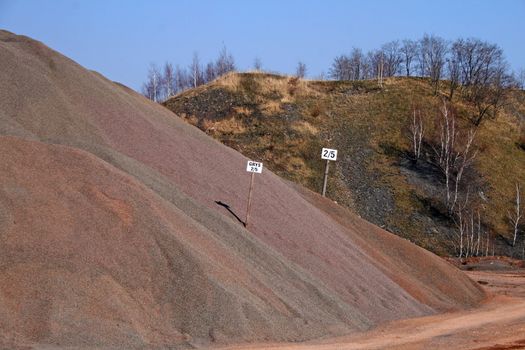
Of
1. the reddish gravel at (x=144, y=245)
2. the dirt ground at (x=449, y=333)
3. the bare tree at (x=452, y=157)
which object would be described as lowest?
the dirt ground at (x=449, y=333)

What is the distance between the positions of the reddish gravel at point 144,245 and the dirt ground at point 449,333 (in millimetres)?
627

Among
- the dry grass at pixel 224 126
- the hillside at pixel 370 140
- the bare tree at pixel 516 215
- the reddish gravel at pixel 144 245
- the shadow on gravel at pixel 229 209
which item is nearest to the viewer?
the reddish gravel at pixel 144 245

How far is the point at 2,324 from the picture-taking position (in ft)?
42.0

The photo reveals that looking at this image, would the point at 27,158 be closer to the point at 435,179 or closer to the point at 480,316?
the point at 480,316

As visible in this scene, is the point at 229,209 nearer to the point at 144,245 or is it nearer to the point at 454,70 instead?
the point at 144,245

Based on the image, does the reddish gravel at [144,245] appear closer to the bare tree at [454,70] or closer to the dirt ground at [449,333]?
the dirt ground at [449,333]

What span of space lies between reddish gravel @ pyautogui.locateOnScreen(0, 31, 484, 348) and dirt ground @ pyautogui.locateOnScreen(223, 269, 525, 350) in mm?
627

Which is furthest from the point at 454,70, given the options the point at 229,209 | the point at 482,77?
the point at 229,209

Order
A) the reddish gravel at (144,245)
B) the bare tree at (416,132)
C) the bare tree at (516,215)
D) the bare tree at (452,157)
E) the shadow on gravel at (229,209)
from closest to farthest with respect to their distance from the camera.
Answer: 1. the reddish gravel at (144,245)
2. the shadow on gravel at (229,209)
3. the bare tree at (516,215)
4. the bare tree at (452,157)
5. the bare tree at (416,132)

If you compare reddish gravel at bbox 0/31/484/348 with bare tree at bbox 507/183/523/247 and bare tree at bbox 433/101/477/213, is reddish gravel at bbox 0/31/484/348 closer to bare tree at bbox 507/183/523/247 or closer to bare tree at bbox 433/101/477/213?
bare tree at bbox 507/183/523/247

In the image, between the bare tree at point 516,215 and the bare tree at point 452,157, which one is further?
the bare tree at point 452,157

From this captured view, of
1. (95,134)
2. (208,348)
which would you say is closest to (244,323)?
(208,348)

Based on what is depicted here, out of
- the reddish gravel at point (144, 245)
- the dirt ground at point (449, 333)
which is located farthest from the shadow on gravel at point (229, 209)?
the dirt ground at point (449, 333)

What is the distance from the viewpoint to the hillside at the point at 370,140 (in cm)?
5656
